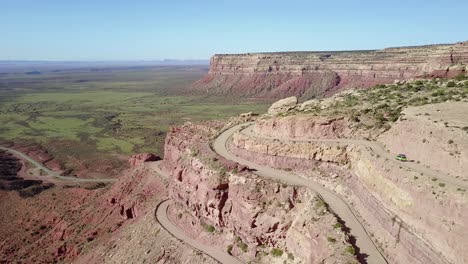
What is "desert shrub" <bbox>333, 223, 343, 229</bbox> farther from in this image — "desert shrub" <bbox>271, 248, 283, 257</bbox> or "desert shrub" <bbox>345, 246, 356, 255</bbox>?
"desert shrub" <bbox>271, 248, 283, 257</bbox>

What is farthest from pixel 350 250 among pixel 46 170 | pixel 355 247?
pixel 46 170

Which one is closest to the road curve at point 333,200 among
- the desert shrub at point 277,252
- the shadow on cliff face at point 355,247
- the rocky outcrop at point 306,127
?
the shadow on cliff face at point 355,247

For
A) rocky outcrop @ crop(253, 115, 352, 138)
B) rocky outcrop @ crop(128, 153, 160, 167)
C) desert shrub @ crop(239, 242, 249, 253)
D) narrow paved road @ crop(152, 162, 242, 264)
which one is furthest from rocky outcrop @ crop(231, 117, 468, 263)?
rocky outcrop @ crop(128, 153, 160, 167)

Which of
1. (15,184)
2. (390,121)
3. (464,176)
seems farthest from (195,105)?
(464,176)

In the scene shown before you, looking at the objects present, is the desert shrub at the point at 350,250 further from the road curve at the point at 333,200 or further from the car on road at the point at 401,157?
the car on road at the point at 401,157

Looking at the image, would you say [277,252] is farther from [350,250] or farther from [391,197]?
[391,197]
